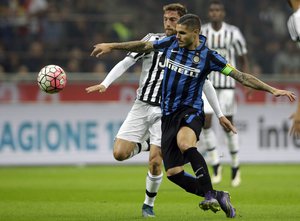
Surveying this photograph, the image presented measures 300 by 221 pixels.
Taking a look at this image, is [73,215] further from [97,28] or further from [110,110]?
[97,28]

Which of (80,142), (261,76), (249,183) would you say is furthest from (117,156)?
(261,76)

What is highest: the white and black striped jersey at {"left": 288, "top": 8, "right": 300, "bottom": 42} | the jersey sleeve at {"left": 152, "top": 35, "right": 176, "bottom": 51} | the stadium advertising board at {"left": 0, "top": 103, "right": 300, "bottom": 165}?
the white and black striped jersey at {"left": 288, "top": 8, "right": 300, "bottom": 42}

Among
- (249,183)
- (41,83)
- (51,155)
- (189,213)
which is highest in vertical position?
(41,83)

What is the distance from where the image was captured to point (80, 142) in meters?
16.5

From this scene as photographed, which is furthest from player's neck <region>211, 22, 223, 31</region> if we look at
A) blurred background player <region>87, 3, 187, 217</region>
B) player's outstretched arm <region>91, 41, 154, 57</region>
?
player's outstretched arm <region>91, 41, 154, 57</region>

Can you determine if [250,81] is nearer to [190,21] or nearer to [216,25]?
[190,21]

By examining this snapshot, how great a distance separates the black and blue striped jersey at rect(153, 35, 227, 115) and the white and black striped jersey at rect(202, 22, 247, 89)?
16.0ft

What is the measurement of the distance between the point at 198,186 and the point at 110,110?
890 cm

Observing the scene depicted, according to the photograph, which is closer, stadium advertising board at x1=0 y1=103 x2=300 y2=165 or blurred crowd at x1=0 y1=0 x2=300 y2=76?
stadium advertising board at x1=0 y1=103 x2=300 y2=165

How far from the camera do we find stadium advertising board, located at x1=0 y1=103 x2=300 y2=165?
1636 centimetres

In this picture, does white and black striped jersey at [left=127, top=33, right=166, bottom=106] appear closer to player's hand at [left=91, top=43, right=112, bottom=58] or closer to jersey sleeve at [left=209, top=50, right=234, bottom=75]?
jersey sleeve at [left=209, top=50, right=234, bottom=75]

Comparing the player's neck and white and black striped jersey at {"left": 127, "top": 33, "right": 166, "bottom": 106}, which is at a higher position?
white and black striped jersey at {"left": 127, "top": 33, "right": 166, "bottom": 106}

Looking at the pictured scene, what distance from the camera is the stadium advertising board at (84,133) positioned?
644 inches

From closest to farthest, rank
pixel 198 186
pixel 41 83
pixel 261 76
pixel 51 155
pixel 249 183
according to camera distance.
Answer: pixel 198 186
pixel 41 83
pixel 249 183
pixel 51 155
pixel 261 76
